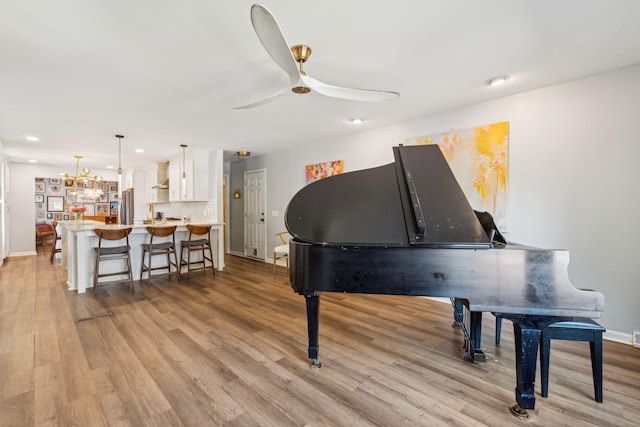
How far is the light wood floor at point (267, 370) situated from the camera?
1580 mm

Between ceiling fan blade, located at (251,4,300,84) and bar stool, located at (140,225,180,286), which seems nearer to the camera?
ceiling fan blade, located at (251,4,300,84)

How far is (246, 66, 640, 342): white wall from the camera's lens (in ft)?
A: 7.92

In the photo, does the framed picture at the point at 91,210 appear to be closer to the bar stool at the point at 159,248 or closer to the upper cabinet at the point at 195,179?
the upper cabinet at the point at 195,179

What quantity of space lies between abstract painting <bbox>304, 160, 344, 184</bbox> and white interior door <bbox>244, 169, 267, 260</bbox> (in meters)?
1.38

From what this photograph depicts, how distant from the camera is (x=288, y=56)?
5.28ft

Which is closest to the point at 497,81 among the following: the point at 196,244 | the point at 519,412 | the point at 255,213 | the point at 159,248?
the point at 519,412

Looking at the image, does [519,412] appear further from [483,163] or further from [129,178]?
[129,178]

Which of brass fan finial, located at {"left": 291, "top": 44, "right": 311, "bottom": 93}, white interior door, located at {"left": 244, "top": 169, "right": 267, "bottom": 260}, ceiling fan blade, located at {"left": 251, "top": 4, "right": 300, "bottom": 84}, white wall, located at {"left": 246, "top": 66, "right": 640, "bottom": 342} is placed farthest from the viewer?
white interior door, located at {"left": 244, "top": 169, "right": 267, "bottom": 260}

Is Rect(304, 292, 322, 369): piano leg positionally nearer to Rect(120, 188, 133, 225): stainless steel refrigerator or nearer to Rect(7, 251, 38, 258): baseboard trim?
Rect(120, 188, 133, 225): stainless steel refrigerator

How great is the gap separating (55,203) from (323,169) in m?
8.78

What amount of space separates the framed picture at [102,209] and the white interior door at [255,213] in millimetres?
6016

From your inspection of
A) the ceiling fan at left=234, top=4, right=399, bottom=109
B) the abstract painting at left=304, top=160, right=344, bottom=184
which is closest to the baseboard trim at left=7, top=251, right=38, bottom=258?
the abstract painting at left=304, top=160, right=344, bottom=184

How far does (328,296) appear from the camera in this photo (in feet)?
12.3

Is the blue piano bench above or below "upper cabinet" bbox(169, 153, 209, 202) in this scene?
below
